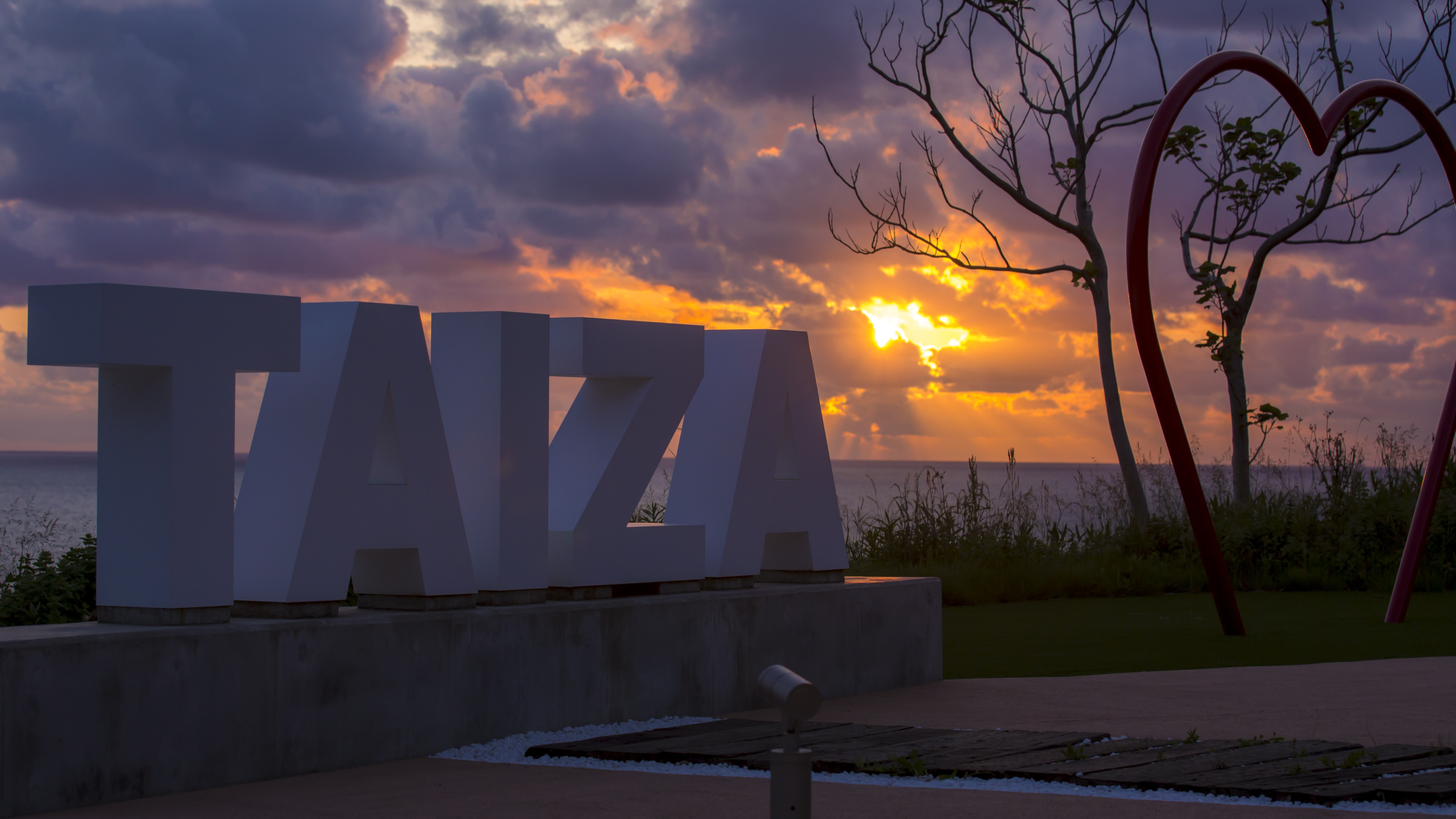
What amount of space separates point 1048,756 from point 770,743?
43.5 inches

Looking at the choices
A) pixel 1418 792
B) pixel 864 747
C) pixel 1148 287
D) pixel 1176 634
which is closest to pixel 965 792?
pixel 864 747

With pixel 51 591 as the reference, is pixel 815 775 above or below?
below

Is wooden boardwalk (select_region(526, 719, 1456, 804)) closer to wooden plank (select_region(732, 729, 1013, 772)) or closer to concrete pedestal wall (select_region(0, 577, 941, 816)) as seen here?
wooden plank (select_region(732, 729, 1013, 772))

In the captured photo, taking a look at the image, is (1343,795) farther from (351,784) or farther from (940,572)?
(940,572)

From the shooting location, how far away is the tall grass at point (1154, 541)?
13.9 metres

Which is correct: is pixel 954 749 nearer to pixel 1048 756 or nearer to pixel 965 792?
pixel 1048 756

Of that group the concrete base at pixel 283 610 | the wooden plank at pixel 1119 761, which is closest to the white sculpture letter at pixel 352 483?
the concrete base at pixel 283 610

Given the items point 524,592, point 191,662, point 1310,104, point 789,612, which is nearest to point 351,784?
point 191,662

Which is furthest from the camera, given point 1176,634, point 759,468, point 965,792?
point 1176,634

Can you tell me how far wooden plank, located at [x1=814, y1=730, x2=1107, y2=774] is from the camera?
5.18 meters

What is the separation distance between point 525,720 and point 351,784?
112 cm

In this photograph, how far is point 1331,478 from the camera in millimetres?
16344

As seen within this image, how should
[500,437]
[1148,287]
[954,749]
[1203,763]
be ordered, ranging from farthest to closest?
1. [1148,287]
2. [500,437]
3. [954,749]
4. [1203,763]

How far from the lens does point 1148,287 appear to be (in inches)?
372
